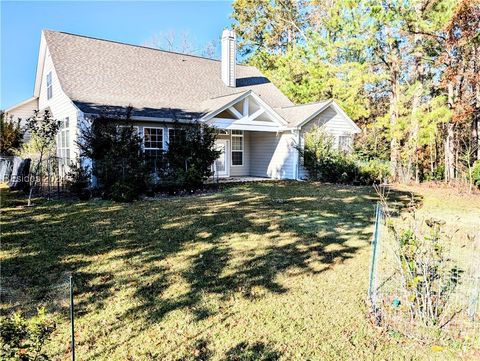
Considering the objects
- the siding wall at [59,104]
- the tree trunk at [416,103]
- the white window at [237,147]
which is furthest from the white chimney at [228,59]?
the tree trunk at [416,103]

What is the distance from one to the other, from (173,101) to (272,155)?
19.4 feet

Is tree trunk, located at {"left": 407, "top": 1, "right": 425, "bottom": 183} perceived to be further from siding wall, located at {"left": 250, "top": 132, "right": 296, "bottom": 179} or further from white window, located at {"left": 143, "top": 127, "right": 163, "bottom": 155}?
white window, located at {"left": 143, "top": 127, "right": 163, "bottom": 155}

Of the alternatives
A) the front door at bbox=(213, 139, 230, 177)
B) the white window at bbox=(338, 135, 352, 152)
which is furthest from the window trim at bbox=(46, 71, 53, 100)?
the white window at bbox=(338, 135, 352, 152)

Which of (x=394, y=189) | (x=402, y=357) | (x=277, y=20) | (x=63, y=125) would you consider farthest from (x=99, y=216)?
(x=277, y=20)

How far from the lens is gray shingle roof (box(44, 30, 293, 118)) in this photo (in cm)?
1446

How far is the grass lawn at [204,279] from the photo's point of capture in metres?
3.10

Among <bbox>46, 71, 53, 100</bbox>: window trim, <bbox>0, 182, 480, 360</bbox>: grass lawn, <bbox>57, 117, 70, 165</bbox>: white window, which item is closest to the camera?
<bbox>0, 182, 480, 360</bbox>: grass lawn

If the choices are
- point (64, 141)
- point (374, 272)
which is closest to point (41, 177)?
point (64, 141)

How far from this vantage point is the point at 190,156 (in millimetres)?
12305

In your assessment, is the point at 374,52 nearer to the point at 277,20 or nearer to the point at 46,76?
the point at 277,20

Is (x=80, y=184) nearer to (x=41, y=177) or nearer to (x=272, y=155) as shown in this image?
(x=41, y=177)

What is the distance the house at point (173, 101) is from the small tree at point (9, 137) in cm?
163

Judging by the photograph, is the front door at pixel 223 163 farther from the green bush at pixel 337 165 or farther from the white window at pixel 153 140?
the green bush at pixel 337 165

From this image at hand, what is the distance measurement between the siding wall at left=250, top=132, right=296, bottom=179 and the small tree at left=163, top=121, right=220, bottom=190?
5.85 metres
